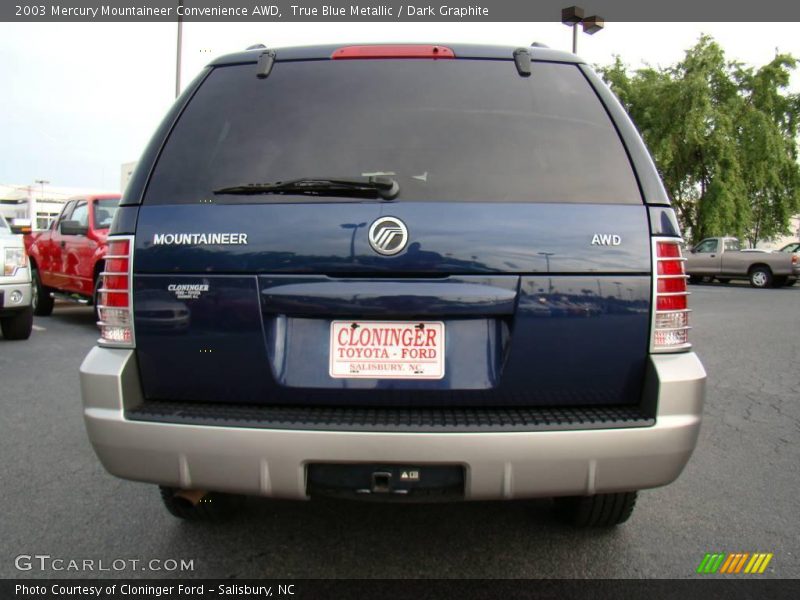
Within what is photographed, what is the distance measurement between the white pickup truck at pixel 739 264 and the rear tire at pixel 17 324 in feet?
62.3

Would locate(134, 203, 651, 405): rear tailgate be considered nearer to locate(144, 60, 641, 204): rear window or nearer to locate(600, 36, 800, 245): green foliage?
locate(144, 60, 641, 204): rear window

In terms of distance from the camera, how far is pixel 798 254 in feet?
67.6

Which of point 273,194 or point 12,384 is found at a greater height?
Answer: point 273,194

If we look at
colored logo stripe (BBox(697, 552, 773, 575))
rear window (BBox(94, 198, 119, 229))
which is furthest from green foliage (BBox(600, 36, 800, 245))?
colored logo stripe (BBox(697, 552, 773, 575))

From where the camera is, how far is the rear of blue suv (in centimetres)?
197

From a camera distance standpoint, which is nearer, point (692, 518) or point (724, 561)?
point (724, 561)

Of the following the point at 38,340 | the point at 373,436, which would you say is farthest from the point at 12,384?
the point at 373,436

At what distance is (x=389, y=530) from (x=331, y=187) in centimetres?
155

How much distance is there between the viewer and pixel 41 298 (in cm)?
1016

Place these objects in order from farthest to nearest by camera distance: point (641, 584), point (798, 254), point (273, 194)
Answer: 1. point (798, 254)
2. point (641, 584)
3. point (273, 194)

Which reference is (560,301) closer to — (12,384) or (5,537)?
(5,537)

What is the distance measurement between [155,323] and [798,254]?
23.0m

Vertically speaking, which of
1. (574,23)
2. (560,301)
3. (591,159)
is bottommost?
(560,301)
